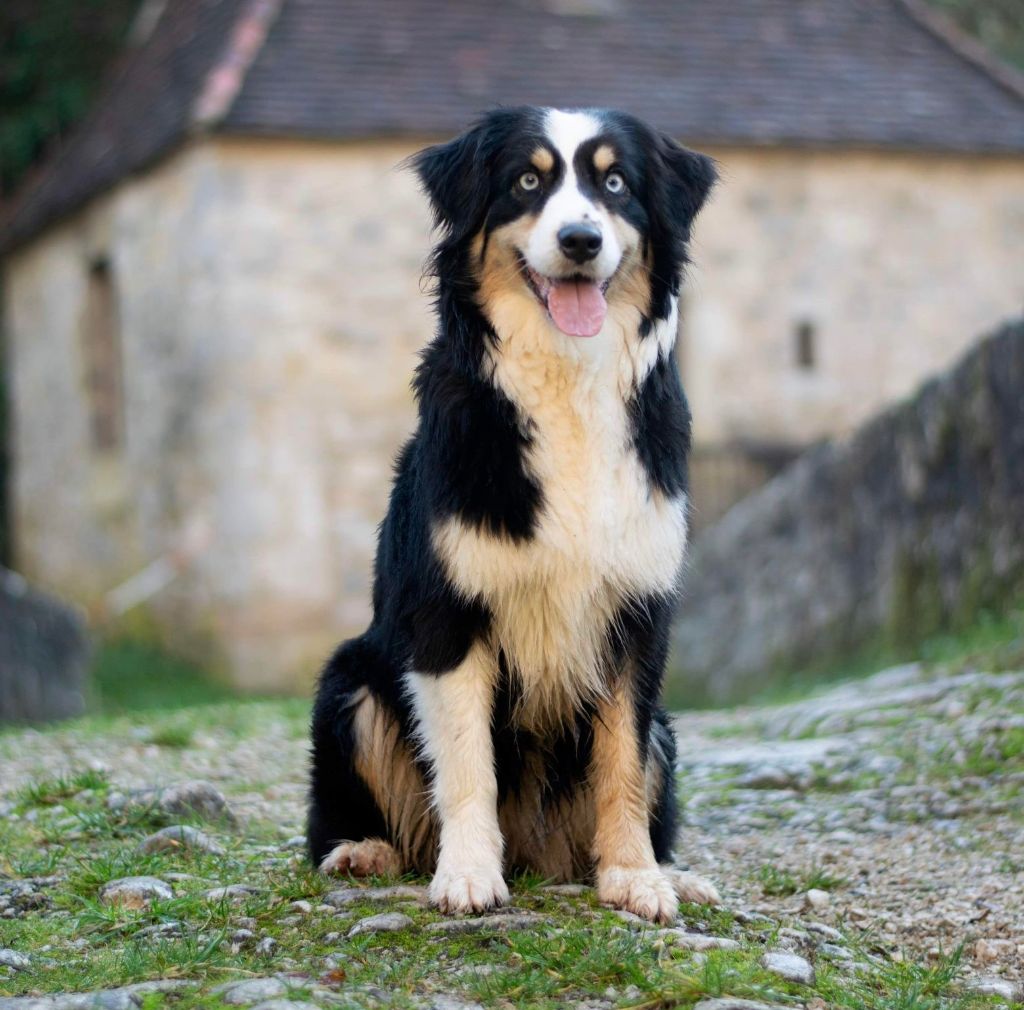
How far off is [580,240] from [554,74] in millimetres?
13565

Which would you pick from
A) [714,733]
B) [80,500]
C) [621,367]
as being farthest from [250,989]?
[80,500]

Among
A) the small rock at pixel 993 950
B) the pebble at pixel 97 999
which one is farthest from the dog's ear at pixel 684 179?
the pebble at pixel 97 999

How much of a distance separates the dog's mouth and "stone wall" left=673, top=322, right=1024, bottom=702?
4686 mm

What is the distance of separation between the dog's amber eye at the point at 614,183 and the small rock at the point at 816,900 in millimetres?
2082

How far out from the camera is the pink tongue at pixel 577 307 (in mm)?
4352

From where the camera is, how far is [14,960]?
155 inches

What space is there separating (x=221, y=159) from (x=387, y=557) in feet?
40.3

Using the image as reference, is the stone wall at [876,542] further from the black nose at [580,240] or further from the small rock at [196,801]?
the black nose at [580,240]

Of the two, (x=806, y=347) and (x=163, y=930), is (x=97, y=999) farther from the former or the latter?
(x=806, y=347)

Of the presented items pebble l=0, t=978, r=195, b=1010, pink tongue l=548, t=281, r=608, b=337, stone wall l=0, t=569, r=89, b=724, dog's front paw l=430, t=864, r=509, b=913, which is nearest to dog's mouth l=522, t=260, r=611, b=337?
pink tongue l=548, t=281, r=608, b=337

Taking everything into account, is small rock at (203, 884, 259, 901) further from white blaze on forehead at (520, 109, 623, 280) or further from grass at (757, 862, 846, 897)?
white blaze on forehead at (520, 109, 623, 280)

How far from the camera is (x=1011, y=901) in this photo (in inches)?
194

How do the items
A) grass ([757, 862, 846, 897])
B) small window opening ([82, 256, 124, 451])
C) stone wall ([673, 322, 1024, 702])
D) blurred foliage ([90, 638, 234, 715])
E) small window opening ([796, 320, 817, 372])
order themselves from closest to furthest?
1. grass ([757, 862, 846, 897])
2. stone wall ([673, 322, 1024, 702])
3. blurred foliage ([90, 638, 234, 715])
4. small window opening ([796, 320, 817, 372])
5. small window opening ([82, 256, 124, 451])

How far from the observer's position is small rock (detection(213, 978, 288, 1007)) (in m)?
3.62
